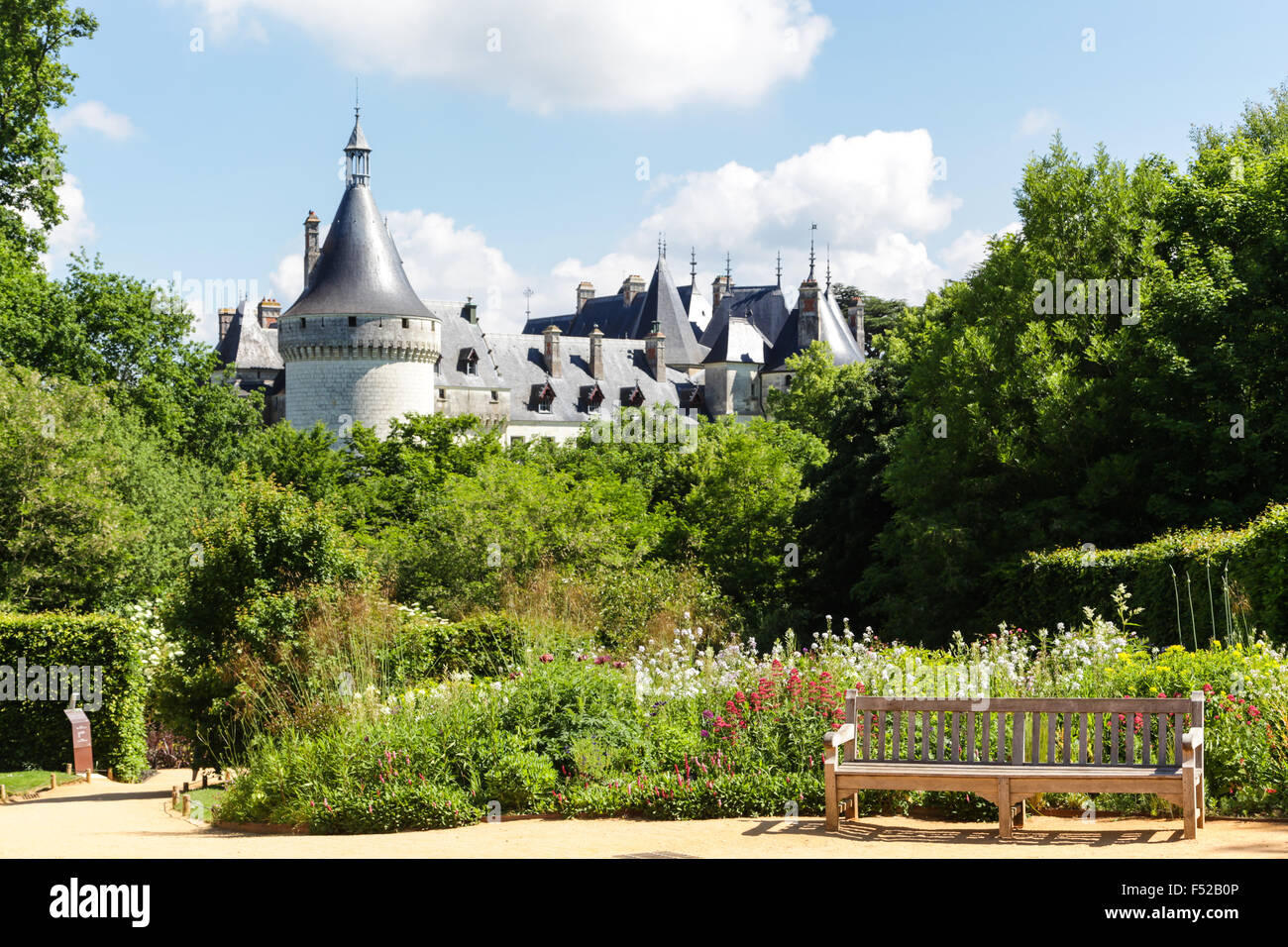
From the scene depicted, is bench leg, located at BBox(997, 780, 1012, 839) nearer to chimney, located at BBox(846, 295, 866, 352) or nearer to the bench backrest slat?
the bench backrest slat

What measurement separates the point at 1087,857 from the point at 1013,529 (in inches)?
588

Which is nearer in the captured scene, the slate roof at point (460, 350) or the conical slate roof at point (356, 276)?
the conical slate roof at point (356, 276)

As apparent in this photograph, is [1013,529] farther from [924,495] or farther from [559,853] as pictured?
[559,853]

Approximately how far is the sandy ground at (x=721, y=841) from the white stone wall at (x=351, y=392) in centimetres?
4965

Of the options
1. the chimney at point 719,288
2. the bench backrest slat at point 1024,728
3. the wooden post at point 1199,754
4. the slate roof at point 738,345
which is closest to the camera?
the wooden post at point 1199,754

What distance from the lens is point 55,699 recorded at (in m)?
17.3

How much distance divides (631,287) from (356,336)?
123 ft

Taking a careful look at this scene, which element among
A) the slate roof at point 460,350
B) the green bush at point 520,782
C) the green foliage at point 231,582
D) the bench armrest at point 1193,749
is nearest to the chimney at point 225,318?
the slate roof at point 460,350

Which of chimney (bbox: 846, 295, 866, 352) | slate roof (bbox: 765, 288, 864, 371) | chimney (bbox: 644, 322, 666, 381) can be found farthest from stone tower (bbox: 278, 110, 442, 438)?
chimney (bbox: 846, 295, 866, 352)

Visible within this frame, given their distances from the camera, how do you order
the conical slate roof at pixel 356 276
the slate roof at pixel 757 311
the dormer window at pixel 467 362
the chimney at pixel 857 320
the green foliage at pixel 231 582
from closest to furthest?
the green foliage at pixel 231 582
the conical slate roof at pixel 356 276
the dormer window at pixel 467 362
the chimney at pixel 857 320
the slate roof at pixel 757 311

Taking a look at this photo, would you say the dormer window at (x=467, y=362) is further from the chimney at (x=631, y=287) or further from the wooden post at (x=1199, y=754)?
the wooden post at (x=1199, y=754)

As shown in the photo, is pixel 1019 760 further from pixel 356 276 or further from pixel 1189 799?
pixel 356 276

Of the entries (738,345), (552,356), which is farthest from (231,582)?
(738,345)

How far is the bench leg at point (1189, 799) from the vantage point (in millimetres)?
7047
